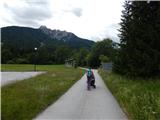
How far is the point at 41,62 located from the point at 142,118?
428 ft

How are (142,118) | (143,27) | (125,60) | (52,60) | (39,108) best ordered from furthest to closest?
(52,60), (125,60), (143,27), (39,108), (142,118)

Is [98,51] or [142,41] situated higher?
[98,51]

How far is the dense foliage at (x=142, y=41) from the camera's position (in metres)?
19.1

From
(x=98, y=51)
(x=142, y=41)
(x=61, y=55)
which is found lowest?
(x=142, y=41)

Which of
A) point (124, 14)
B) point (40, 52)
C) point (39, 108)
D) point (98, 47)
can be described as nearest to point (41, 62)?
point (40, 52)

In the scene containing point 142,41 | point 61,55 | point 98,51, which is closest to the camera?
point 142,41

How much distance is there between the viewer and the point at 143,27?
19.8 m

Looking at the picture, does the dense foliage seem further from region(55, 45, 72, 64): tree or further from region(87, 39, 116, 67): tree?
region(55, 45, 72, 64): tree

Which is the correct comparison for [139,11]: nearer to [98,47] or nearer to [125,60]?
[125,60]

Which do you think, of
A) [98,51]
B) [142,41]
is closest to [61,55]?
[98,51]

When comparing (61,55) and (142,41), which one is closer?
(142,41)

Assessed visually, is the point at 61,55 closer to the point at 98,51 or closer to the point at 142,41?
the point at 98,51

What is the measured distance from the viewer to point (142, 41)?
19766 mm

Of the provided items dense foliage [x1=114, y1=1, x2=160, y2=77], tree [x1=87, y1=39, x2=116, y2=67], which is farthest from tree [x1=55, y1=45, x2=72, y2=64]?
dense foliage [x1=114, y1=1, x2=160, y2=77]
